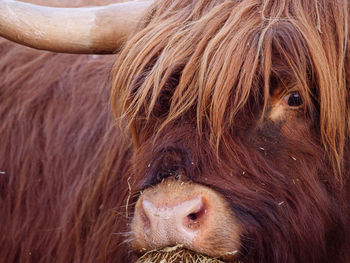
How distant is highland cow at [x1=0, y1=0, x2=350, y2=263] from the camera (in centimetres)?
Answer: 217

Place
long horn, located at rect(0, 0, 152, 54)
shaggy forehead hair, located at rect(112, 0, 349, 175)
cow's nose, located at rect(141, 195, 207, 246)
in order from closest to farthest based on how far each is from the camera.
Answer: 1. cow's nose, located at rect(141, 195, 207, 246)
2. shaggy forehead hair, located at rect(112, 0, 349, 175)
3. long horn, located at rect(0, 0, 152, 54)

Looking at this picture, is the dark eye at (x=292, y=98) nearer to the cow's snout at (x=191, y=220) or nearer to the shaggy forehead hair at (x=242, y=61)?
the shaggy forehead hair at (x=242, y=61)

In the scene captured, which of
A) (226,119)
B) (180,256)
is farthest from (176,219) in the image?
(226,119)

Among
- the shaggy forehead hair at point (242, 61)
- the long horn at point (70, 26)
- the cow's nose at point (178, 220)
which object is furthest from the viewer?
the long horn at point (70, 26)

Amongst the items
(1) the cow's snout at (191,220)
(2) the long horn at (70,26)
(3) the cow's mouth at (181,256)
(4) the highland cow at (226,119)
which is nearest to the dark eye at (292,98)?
(4) the highland cow at (226,119)

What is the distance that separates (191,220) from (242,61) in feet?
1.75

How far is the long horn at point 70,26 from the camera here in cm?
272

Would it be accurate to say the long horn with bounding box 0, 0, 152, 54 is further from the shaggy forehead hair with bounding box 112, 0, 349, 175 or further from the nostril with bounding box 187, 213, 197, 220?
the nostril with bounding box 187, 213, 197, 220

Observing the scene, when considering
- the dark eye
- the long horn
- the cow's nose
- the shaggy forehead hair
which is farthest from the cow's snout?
the long horn

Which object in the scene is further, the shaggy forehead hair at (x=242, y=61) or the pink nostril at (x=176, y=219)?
the shaggy forehead hair at (x=242, y=61)

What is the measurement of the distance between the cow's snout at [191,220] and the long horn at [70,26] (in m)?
0.83

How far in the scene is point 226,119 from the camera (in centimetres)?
226

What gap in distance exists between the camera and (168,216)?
6.86 ft

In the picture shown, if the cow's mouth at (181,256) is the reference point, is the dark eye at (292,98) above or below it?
above
